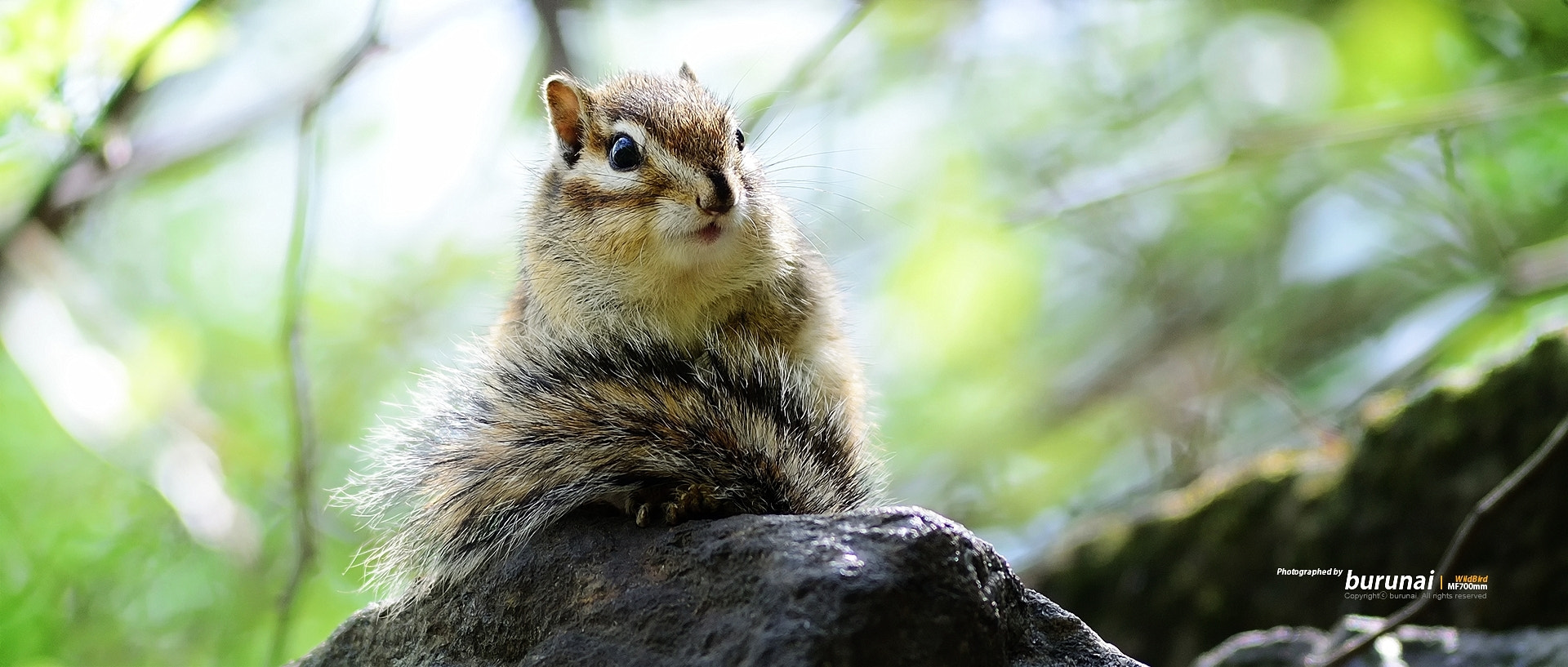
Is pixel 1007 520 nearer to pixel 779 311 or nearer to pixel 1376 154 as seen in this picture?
pixel 1376 154

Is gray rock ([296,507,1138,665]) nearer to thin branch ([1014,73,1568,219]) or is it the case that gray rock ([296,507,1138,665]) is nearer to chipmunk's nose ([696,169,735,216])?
chipmunk's nose ([696,169,735,216])

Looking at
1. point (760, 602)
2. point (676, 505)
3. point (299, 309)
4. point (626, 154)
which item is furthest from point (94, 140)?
point (760, 602)

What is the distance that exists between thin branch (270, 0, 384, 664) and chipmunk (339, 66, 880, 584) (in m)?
0.46

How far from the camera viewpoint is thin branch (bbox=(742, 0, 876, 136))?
8.55 ft

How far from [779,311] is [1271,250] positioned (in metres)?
2.11

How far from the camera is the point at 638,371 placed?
1660mm

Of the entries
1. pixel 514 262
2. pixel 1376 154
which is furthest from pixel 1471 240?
pixel 514 262

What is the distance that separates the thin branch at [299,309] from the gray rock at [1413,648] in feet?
5.70

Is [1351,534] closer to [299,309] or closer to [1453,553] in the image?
[1453,553]

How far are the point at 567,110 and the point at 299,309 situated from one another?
2.76 ft

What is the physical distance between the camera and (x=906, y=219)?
337 cm

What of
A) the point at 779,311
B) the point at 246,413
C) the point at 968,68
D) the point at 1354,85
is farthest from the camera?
the point at 968,68

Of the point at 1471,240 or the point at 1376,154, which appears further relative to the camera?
the point at 1376,154

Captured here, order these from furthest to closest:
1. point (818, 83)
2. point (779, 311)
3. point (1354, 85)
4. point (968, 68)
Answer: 1. point (968, 68)
2. point (818, 83)
3. point (1354, 85)
4. point (779, 311)
